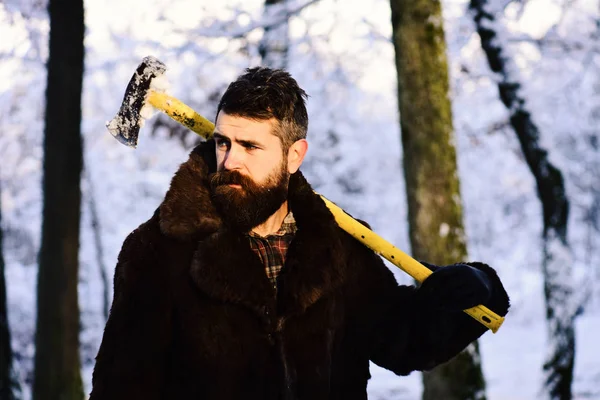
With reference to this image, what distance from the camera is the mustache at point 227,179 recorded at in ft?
10.4

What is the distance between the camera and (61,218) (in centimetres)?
812

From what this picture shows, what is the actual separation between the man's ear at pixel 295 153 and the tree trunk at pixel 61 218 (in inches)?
206

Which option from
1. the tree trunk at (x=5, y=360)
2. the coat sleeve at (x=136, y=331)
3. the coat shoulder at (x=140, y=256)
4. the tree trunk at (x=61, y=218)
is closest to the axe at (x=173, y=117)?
the coat shoulder at (x=140, y=256)

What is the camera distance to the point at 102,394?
9.34ft

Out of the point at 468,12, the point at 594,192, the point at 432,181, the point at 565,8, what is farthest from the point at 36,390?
the point at 594,192

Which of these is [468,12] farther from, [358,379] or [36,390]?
[358,379]

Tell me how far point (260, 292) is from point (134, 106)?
0.99m

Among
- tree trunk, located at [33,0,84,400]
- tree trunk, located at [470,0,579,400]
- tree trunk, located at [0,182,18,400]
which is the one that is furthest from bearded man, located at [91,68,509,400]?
tree trunk, located at [0,182,18,400]

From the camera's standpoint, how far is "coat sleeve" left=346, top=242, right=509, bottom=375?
3.52 meters

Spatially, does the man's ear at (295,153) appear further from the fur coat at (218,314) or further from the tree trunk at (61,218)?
the tree trunk at (61,218)

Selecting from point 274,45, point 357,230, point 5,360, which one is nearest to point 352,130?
point 274,45

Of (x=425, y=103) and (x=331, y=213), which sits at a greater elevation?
(x=425, y=103)

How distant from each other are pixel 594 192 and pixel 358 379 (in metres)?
12.1

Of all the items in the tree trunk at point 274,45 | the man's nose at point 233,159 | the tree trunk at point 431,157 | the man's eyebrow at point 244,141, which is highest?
the tree trunk at point 274,45
